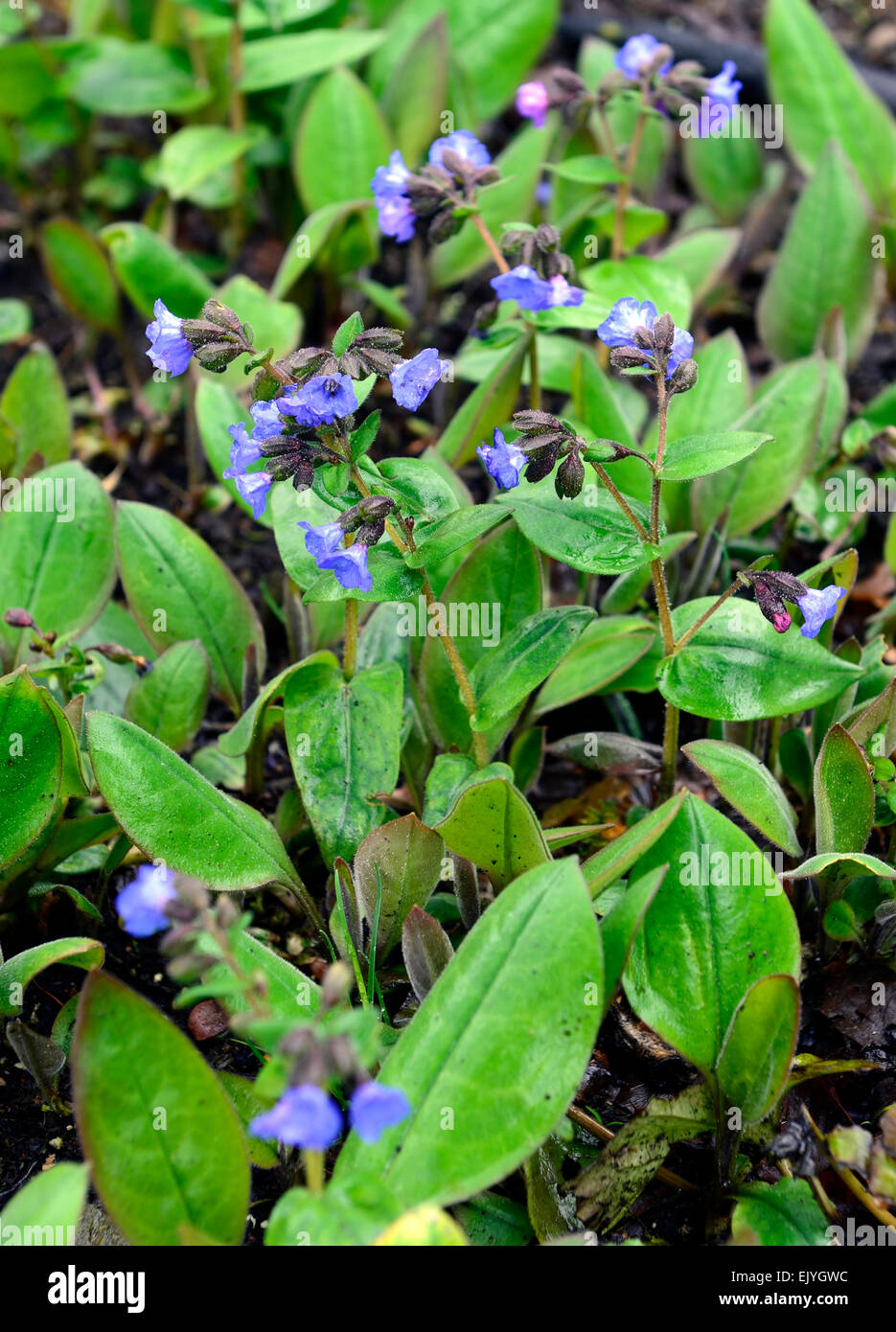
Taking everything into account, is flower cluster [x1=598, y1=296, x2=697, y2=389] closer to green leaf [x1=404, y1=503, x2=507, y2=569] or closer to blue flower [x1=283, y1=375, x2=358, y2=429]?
green leaf [x1=404, y1=503, x2=507, y2=569]

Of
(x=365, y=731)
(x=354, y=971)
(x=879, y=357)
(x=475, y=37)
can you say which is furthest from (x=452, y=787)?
(x=475, y=37)

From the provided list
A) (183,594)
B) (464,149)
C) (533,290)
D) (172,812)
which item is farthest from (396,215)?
(172,812)

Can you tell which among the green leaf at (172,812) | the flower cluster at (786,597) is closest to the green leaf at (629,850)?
the flower cluster at (786,597)

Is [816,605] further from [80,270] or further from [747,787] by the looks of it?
[80,270]

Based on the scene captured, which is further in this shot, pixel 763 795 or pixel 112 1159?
pixel 763 795

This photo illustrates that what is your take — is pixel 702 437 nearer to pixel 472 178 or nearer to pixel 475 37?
pixel 472 178

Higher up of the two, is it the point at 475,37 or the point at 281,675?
the point at 475,37
